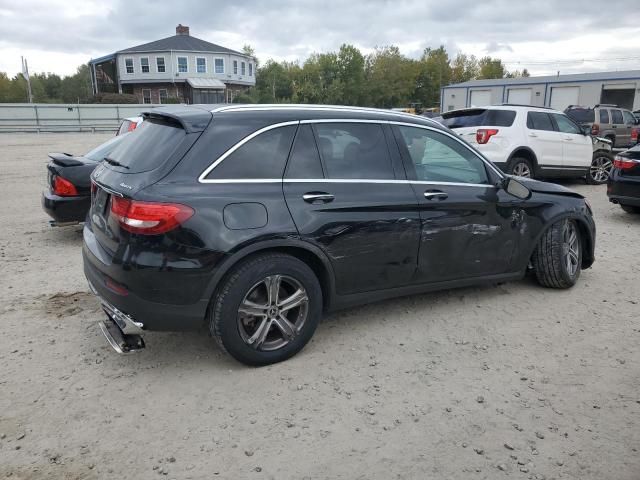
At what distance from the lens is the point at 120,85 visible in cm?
5900

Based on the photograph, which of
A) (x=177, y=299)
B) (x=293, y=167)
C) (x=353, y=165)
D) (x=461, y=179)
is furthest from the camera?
(x=461, y=179)

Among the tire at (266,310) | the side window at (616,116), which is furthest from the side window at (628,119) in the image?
the tire at (266,310)

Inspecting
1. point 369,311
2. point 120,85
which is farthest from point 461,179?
point 120,85

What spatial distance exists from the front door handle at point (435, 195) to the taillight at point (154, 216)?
6.47 ft

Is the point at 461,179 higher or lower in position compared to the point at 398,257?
higher

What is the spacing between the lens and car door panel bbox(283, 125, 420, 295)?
389 centimetres

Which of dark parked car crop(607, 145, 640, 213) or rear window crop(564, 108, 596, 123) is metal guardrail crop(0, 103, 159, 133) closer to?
rear window crop(564, 108, 596, 123)

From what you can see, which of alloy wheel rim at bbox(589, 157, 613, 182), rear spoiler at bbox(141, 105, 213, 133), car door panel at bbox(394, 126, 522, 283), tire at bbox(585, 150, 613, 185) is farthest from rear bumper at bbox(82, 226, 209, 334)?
alloy wheel rim at bbox(589, 157, 613, 182)

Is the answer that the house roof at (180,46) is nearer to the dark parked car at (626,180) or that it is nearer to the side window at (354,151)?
the dark parked car at (626,180)

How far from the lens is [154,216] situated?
133 inches

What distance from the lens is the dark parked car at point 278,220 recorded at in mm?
3484

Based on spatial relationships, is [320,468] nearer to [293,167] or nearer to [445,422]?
[445,422]

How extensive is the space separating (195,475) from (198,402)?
28.0 inches

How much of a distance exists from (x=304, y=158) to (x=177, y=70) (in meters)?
58.2
